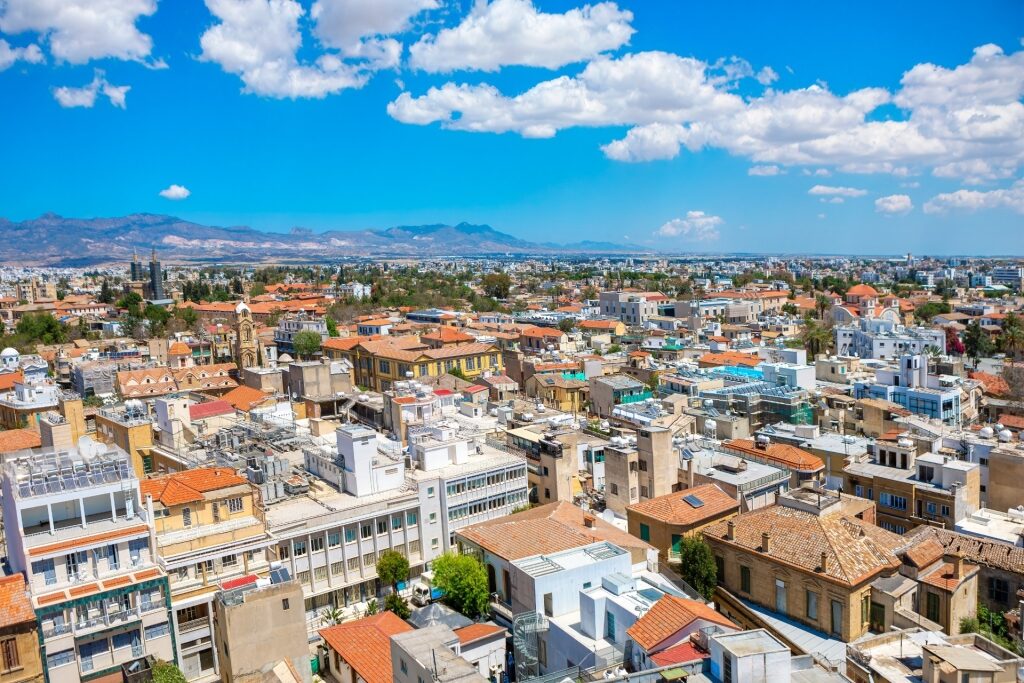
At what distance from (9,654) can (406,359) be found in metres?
47.2

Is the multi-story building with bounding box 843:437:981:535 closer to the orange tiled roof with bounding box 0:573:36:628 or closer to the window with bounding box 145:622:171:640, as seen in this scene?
the window with bounding box 145:622:171:640

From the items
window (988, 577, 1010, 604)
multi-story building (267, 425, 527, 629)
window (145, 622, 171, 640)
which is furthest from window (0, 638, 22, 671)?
window (988, 577, 1010, 604)

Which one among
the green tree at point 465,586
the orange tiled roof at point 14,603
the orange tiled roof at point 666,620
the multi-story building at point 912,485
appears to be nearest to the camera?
the orange tiled roof at point 666,620

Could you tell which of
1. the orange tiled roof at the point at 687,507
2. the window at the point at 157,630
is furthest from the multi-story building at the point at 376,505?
the orange tiled roof at the point at 687,507

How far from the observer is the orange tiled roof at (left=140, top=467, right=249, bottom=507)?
93.5 feet

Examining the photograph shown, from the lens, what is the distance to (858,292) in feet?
467

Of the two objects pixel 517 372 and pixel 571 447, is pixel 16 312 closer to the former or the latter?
pixel 517 372

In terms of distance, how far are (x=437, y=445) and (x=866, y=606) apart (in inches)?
770

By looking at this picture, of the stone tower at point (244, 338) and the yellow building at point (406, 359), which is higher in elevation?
the stone tower at point (244, 338)

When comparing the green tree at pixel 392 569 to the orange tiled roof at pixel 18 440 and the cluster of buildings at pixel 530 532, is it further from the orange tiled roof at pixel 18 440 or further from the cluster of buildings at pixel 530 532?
the orange tiled roof at pixel 18 440

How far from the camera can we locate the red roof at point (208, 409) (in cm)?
4859

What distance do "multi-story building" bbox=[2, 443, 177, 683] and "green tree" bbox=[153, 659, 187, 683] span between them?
767mm

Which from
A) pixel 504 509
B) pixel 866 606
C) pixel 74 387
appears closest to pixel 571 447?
pixel 504 509

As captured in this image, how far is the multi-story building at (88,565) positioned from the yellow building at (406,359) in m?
40.1
